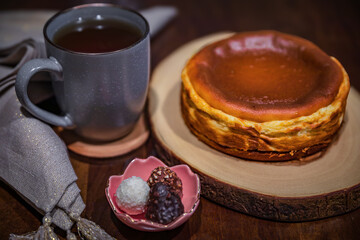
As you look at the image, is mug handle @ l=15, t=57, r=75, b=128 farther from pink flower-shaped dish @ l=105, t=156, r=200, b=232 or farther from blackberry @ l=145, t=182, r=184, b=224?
blackberry @ l=145, t=182, r=184, b=224

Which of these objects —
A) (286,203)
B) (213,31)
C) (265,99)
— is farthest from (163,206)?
(213,31)

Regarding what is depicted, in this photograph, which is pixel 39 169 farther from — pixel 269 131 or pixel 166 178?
pixel 269 131

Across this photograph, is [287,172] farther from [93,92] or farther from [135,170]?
[93,92]

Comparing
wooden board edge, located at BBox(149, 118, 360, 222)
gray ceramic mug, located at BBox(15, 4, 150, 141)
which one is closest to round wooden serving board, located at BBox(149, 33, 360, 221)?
wooden board edge, located at BBox(149, 118, 360, 222)

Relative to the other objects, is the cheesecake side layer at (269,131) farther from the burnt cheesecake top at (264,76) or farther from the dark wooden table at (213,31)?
the dark wooden table at (213,31)

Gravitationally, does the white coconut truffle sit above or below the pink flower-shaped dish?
above

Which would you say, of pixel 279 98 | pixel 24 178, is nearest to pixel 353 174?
pixel 279 98
